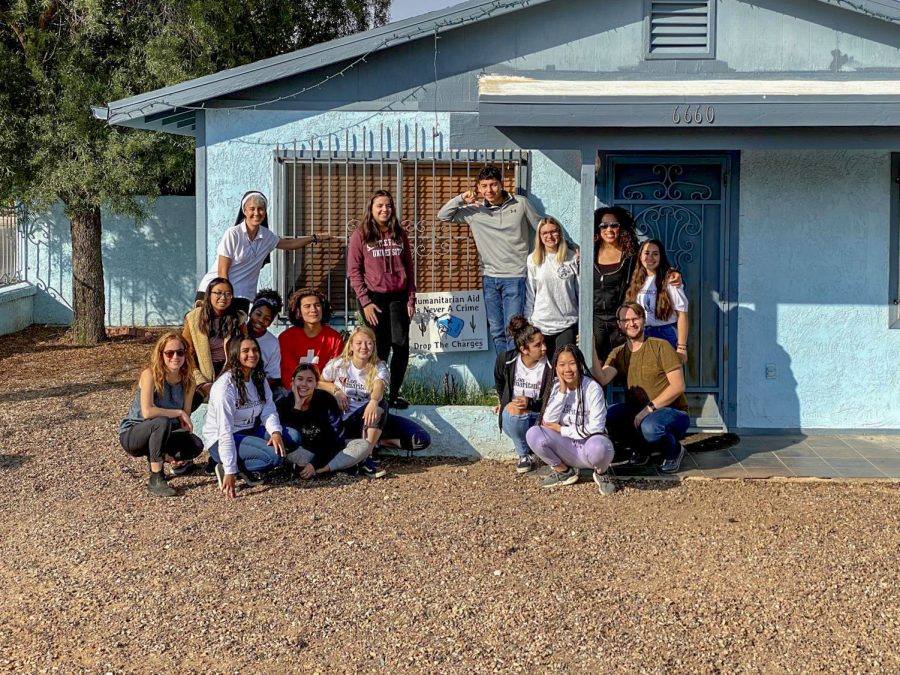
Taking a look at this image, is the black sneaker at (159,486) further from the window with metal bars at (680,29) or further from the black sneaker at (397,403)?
the window with metal bars at (680,29)

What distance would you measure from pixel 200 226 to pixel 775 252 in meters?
4.51

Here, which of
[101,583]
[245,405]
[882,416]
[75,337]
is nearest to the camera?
[101,583]

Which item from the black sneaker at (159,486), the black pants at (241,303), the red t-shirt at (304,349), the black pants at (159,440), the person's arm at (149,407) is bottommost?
the black sneaker at (159,486)

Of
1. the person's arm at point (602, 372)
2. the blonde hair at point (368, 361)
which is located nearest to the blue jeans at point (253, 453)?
the blonde hair at point (368, 361)

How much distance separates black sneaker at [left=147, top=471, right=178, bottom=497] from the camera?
7119mm

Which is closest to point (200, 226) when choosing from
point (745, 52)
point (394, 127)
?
point (394, 127)

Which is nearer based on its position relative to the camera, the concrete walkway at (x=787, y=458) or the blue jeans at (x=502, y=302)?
the concrete walkway at (x=787, y=458)

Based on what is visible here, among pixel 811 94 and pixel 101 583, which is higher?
pixel 811 94

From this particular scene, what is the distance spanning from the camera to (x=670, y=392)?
7582 mm

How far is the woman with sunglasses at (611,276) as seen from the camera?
26.9ft

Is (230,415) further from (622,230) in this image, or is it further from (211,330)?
(622,230)

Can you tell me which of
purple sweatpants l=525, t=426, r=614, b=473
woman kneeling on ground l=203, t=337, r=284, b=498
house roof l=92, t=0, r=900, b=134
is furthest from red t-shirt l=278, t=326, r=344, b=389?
house roof l=92, t=0, r=900, b=134

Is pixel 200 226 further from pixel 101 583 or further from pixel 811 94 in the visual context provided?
pixel 811 94

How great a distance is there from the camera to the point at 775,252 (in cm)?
Answer: 876
